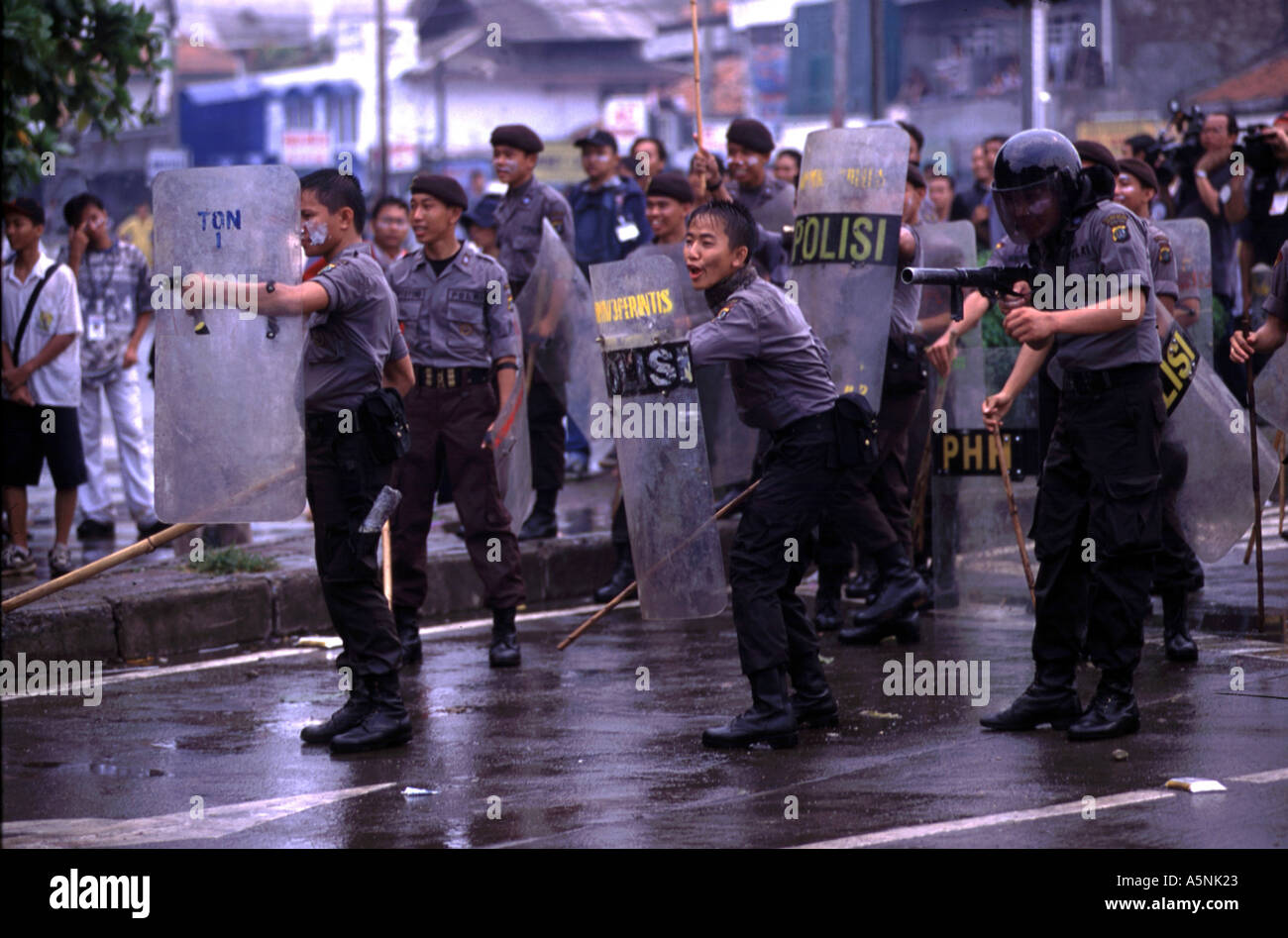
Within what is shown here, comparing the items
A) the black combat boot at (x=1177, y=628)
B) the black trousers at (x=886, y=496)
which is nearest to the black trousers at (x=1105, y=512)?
the black combat boot at (x=1177, y=628)

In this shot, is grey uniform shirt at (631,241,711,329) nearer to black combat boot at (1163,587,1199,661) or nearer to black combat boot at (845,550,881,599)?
black combat boot at (845,550,881,599)

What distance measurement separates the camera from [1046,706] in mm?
5703

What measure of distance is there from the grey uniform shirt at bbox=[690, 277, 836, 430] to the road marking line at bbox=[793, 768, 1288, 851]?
5.16ft

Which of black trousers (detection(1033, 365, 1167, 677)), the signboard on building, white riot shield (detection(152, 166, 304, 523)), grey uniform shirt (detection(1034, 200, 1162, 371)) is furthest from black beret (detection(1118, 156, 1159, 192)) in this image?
the signboard on building

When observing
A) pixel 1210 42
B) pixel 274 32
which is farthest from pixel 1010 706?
pixel 274 32

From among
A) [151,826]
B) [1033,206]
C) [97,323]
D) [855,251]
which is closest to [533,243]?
[855,251]

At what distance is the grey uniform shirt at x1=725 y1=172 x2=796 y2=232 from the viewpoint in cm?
909

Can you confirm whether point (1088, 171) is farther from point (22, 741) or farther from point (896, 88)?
point (896, 88)

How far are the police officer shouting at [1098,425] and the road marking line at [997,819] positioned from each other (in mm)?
667

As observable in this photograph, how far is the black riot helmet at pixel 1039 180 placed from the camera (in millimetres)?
5488

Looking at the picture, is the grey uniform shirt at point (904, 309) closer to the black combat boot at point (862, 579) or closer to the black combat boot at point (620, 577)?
the black combat boot at point (862, 579)

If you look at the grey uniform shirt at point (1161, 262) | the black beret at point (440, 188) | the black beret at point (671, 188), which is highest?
the black beret at point (671, 188)

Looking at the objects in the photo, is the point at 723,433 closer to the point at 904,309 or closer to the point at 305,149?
the point at 904,309

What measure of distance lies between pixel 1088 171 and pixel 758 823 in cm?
239
